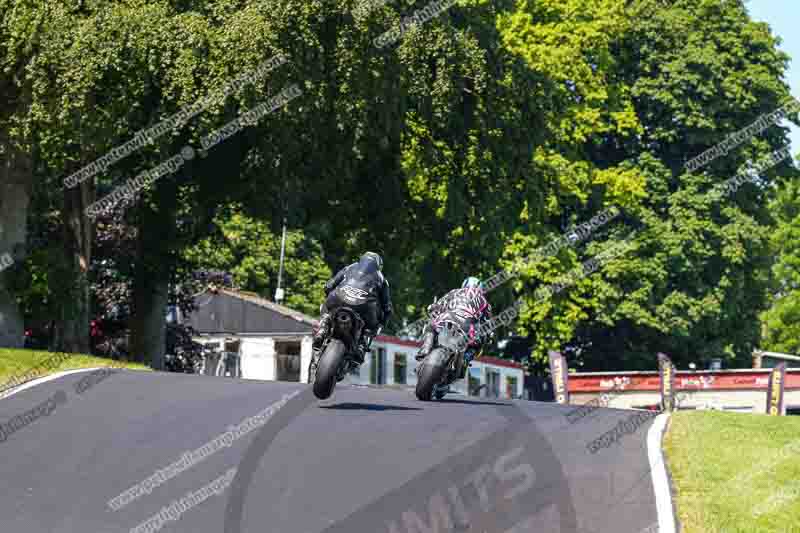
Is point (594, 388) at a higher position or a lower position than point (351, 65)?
lower

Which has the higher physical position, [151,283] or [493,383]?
[151,283]

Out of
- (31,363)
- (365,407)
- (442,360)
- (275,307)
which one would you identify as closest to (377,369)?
(275,307)

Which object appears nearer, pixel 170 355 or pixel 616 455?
pixel 616 455

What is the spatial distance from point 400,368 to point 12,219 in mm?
14745

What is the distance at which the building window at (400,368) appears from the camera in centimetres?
3994

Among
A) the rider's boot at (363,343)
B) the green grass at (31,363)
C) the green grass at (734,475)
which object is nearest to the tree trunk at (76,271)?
the green grass at (31,363)

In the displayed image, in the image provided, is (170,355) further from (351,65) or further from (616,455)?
(616,455)

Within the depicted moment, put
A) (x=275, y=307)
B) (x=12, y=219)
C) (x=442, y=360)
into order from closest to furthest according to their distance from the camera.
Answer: (x=442, y=360)
(x=12, y=219)
(x=275, y=307)

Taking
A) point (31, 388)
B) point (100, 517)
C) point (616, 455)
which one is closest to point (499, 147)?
point (31, 388)

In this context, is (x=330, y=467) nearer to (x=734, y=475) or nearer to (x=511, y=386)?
(x=734, y=475)

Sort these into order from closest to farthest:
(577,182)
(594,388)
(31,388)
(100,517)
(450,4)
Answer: (100,517)
(31,388)
(450,4)
(594,388)
(577,182)

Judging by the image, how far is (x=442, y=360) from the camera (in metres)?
17.9

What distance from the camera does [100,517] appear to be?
38.0ft

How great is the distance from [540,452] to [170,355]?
953 inches
